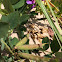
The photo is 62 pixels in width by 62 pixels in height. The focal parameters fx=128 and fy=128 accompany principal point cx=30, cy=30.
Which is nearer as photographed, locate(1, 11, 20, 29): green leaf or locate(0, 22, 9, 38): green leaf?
locate(0, 22, 9, 38): green leaf

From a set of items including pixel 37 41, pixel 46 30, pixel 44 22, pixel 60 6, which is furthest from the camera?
pixel 44 22

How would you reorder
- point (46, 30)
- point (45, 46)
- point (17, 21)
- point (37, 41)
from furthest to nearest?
point (46, 30) → point (37, 41) → point (45, 46) → point (17, 21)

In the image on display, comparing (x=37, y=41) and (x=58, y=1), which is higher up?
(x=58, y=1)

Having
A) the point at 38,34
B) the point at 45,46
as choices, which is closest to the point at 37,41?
the point at 38,34

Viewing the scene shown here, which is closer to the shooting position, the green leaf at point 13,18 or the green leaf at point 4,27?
the green leaf at point 4,27

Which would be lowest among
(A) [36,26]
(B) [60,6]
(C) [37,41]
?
(C) [37,41]

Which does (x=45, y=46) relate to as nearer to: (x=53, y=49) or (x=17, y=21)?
(x=53, y=49)

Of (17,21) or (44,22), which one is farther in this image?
(44,22)

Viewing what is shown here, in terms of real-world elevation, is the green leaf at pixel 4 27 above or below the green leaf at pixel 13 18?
below

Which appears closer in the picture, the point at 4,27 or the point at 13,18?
the point at 4,27

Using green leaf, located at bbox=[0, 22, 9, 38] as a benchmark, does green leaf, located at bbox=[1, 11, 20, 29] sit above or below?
above
